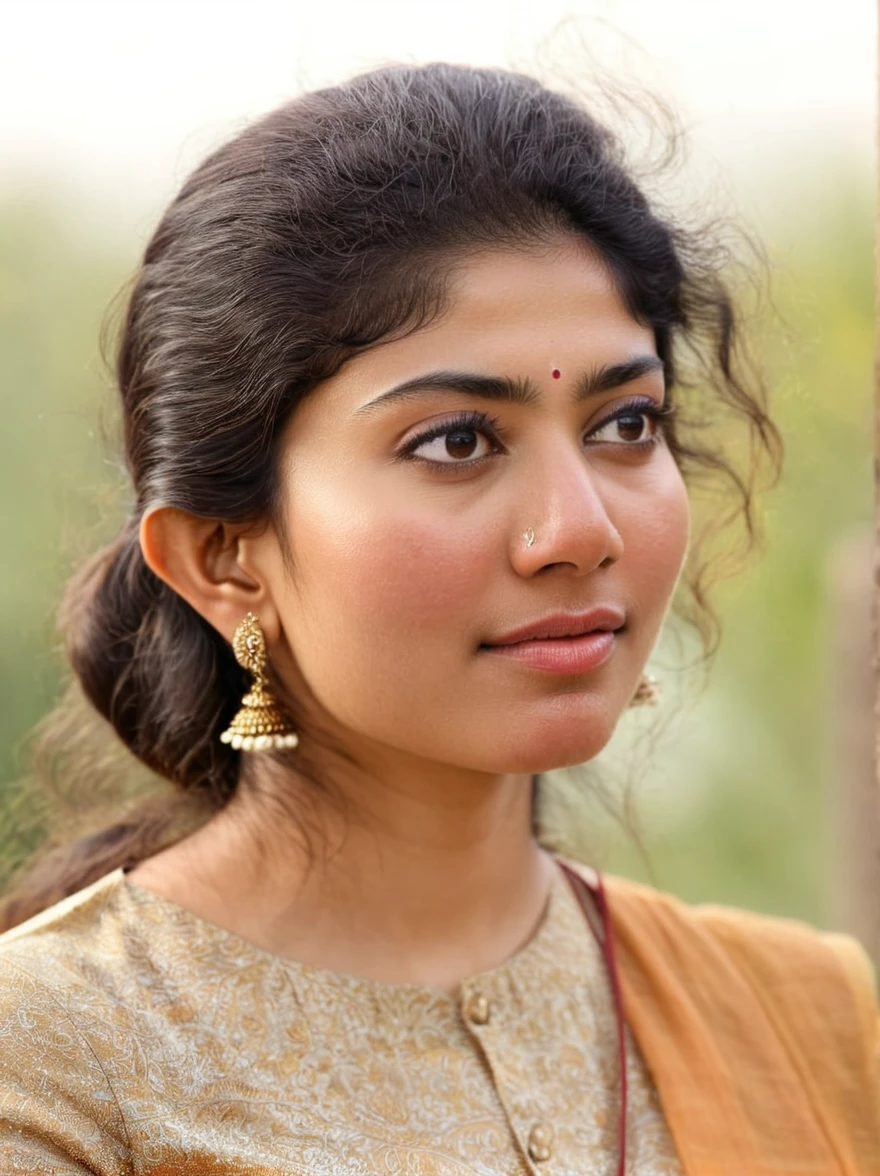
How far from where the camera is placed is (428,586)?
2.18m

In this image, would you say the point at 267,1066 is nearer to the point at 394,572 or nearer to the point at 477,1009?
the point at 477,1009

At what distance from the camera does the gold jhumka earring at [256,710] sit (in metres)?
2.42

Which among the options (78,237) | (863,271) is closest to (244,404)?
(78,237)

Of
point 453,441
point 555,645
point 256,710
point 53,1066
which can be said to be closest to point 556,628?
point 555,645

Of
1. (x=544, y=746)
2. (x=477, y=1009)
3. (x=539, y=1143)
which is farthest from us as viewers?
(x=477, y=1009)

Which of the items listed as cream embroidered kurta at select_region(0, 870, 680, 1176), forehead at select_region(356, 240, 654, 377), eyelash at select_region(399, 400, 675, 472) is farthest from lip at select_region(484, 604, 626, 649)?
cream embroidered kurta at select_region(0, 870, 680, 1176)

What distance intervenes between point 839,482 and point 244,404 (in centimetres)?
847

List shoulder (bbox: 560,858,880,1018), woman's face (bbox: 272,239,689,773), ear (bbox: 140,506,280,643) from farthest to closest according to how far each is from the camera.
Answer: shoulder (bbox: 560,858,880,1018), ear (bbox: 140,506,280,643), woman's face (bbox: 272,239,689,773)

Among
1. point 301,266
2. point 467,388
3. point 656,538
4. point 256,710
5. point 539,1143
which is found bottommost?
point 539,1143

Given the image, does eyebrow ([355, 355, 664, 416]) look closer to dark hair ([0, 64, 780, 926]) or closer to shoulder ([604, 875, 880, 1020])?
dark hair ([0, 64, 780, 926])

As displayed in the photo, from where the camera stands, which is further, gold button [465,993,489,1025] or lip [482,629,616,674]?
gold button [465,993,489,1025]

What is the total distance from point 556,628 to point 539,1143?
0.78 metres

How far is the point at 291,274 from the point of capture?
2277mm

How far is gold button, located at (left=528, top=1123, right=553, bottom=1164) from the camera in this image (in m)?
2.35
